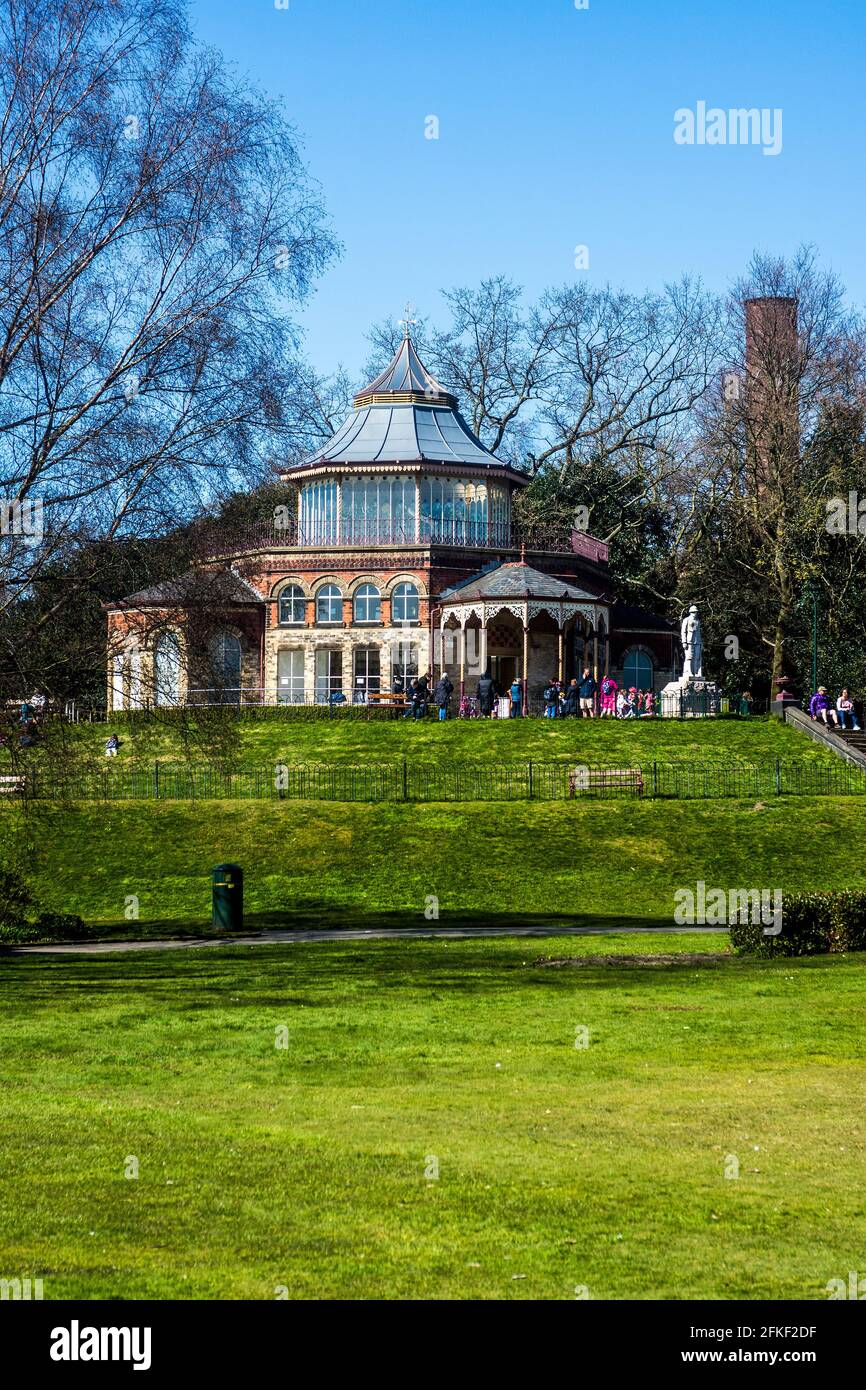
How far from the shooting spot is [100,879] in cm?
2848

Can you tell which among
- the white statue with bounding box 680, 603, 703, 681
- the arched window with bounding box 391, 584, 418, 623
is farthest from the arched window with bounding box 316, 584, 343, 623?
the white statue with bounding box 680, 603, 703, 681

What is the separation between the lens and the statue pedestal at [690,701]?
1877 inches

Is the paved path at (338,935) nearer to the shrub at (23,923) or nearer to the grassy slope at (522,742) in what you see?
the shrub at (23,923)

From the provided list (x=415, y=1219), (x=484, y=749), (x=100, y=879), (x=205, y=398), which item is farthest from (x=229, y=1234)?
(x=484, y=749)

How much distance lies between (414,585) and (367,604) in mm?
1789

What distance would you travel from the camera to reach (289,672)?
55.3 meters

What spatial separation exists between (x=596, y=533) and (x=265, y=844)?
4102cm

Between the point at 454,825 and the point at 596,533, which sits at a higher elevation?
the point at 596,533

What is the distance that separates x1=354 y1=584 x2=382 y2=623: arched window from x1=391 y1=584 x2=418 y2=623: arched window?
0.52m

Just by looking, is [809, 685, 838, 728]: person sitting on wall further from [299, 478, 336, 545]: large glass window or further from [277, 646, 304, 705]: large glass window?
[299, 478, 336, 545]: large glass window

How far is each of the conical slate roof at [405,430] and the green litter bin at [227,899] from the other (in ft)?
111

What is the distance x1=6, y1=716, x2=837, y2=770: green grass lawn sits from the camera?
130 ft

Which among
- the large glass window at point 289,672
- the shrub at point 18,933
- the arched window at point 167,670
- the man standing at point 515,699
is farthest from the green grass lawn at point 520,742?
the arched window at point 167,670
